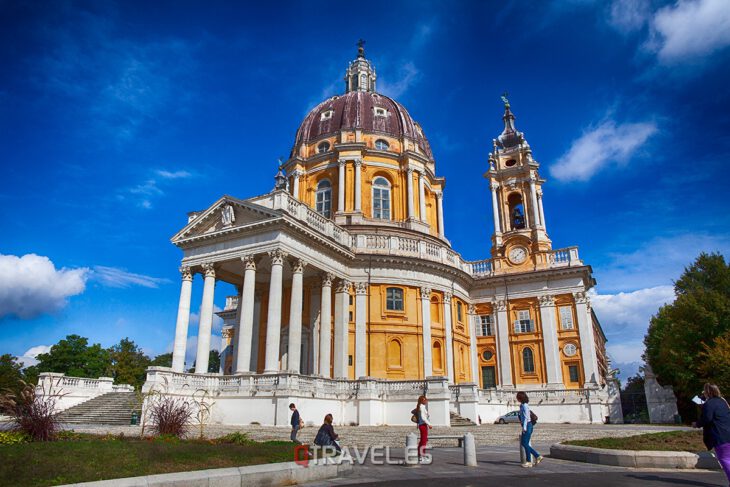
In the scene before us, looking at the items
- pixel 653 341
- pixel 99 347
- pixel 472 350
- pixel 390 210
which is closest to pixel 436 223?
pixel 390 210

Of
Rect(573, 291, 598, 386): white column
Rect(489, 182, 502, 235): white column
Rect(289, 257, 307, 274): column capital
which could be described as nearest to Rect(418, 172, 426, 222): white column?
Rect(489, 182, 502, 235): white column

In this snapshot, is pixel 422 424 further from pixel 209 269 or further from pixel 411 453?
pixel 209 269

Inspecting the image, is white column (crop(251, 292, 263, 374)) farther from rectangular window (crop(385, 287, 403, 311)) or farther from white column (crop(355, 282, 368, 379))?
rectangular window (crop(385, 287, 403, 311))

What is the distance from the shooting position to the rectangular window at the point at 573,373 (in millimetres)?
37078

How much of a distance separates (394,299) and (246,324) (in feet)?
35.5

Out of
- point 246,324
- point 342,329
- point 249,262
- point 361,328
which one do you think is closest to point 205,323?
point 246,324

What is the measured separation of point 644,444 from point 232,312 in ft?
127

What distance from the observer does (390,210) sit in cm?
4116

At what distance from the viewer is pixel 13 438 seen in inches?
444

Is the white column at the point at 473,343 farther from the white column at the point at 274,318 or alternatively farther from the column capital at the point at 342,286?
the white column at the point at 274,318

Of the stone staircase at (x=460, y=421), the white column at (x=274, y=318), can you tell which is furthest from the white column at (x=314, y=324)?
the stone staircase at (x=460, y=421)

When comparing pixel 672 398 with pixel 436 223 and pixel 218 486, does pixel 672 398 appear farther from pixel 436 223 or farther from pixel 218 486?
pixel 218 486

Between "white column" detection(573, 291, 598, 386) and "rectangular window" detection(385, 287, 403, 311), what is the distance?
13.5m

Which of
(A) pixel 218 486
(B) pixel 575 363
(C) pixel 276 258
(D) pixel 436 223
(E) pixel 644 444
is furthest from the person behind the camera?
(D) pixel 436 223
